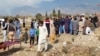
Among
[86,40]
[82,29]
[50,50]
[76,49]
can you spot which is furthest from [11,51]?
[82,29]

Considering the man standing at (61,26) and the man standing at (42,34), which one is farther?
the man standing at (61,26)

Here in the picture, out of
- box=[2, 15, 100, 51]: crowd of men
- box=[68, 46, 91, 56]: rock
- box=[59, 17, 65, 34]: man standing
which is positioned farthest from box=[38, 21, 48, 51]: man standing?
box=[59, 17, 65, 34]: man standing

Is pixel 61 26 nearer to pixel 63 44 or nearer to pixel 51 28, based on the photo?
pixel 51 28

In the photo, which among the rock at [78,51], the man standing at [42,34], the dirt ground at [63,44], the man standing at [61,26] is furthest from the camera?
the man standing at [61,26]

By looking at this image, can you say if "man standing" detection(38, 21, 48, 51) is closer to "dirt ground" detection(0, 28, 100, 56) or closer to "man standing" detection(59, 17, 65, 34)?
"dirt ground" detection(0, 28, 100, 56)

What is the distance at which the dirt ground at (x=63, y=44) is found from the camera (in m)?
21.4

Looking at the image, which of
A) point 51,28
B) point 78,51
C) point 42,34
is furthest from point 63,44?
point 42,34

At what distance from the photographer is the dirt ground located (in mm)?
21422

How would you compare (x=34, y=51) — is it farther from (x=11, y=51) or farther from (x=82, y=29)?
(x=82, y=29)

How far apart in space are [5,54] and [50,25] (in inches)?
172

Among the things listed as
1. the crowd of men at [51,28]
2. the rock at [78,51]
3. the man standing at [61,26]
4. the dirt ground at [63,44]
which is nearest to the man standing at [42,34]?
the crowd of men at [51,28]

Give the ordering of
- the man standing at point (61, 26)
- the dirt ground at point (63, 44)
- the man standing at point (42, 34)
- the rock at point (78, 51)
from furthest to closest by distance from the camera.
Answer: the man standing at point (61, 26)
the rock at point (78, 51)
the dirt ground at point (63, 44)
the man standing at point (42, 34)

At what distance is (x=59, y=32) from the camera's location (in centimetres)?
2639

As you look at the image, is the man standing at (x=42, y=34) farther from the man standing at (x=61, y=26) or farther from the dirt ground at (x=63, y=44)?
the man standing at (x=61, y=26)
